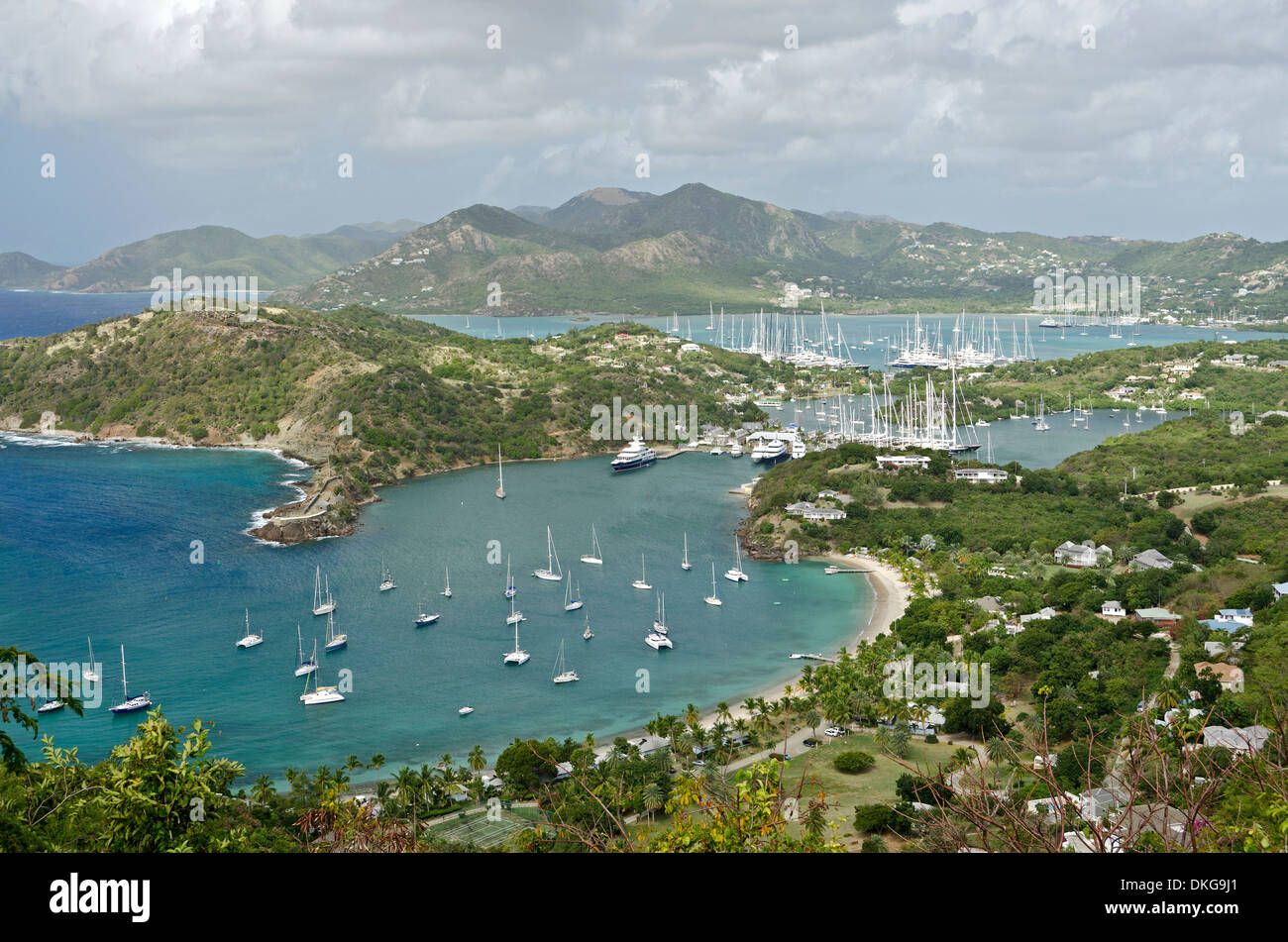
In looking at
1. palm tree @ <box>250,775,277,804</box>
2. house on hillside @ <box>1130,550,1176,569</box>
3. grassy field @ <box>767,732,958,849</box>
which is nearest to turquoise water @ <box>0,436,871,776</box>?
palm tree @ <box>250,775,277,804</box>

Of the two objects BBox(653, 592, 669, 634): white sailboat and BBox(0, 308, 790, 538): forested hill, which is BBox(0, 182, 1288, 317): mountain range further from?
BBox(653, 592, 669, 634): white sailboat

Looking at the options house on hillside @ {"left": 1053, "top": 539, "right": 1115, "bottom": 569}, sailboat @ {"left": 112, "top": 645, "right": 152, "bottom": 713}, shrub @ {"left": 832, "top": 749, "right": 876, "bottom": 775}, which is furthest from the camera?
house on hillside @ {"left": 1053, "top": 539, "right": 1115, "bottom": 569}

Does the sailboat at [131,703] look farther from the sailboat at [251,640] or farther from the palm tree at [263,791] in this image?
the palm tree at [263,791]

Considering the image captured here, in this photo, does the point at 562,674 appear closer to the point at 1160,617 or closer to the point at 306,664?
the point at 306,664

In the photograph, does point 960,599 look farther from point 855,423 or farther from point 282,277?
point 282,277

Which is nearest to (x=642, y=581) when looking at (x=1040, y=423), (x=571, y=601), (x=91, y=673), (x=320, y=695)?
(x=571, y=601)

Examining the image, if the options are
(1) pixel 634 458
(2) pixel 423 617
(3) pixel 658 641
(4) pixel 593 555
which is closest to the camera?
(3) pixel 658 641
